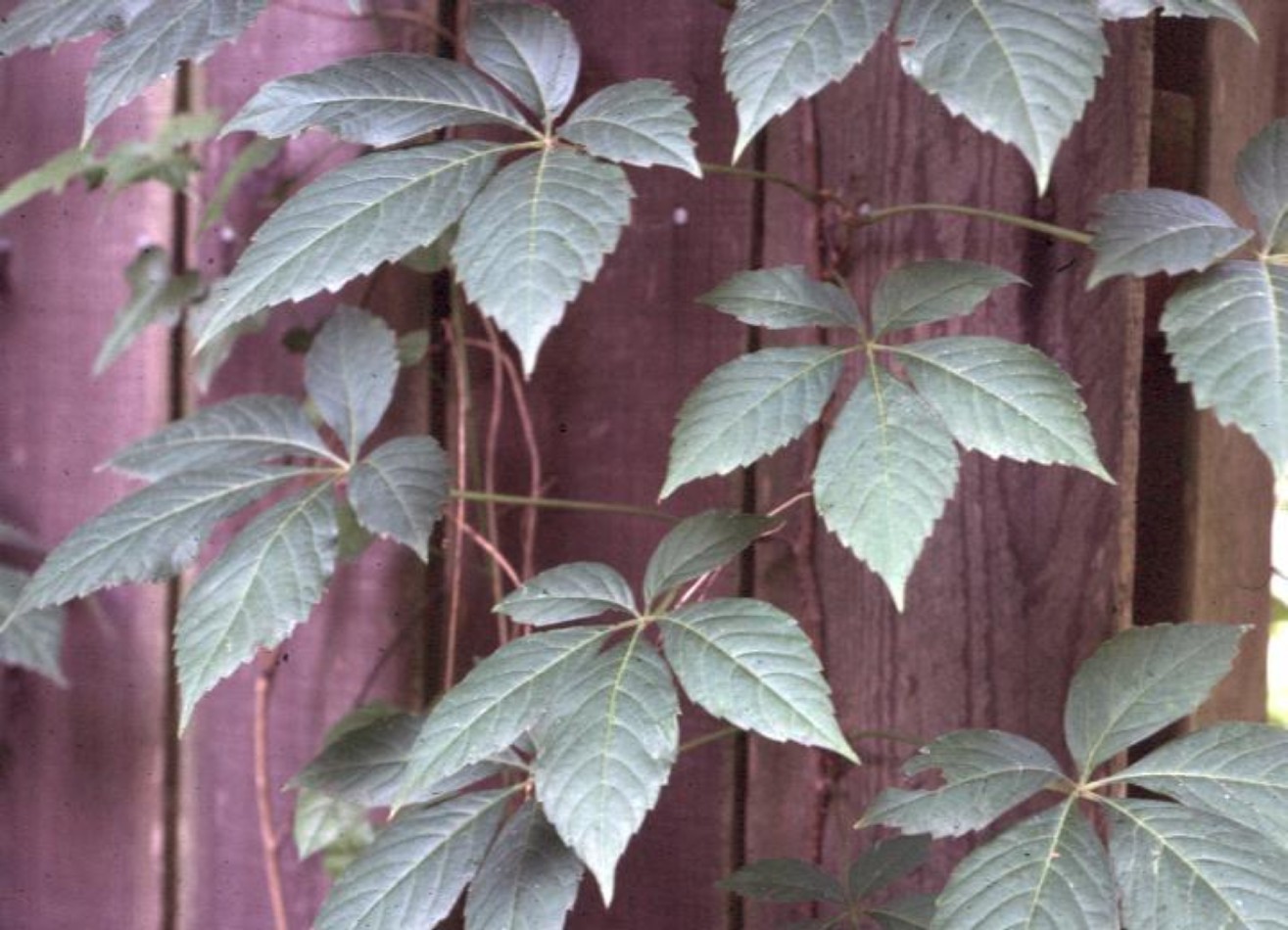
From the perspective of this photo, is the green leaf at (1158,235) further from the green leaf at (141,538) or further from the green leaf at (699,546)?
the green leaf at (141,538)

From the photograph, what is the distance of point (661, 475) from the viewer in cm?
108

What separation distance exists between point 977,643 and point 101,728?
871mm

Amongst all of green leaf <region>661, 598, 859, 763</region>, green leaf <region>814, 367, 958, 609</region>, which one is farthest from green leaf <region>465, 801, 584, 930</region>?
green leaf <region>814, 367, 958, 609</region>

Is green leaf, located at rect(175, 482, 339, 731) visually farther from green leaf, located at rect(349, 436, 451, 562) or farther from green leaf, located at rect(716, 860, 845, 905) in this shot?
green leaf, located at rect(716, 860, 845, 905)

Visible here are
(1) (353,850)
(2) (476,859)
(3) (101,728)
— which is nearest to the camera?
(2) (476,859)

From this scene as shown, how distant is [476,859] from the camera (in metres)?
0.76

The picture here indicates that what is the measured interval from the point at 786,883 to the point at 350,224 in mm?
471

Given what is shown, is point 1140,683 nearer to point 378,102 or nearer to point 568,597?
point 568,597

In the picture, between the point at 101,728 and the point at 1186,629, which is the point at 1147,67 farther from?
the point at 101,728

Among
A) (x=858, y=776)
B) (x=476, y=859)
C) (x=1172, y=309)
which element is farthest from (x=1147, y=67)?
(x=476, y=859)

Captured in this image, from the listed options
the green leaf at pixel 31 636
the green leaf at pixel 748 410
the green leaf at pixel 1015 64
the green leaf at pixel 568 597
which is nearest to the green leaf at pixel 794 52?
the green leaf at pixel 1015 64

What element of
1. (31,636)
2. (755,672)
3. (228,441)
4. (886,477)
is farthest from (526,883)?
(31,636)

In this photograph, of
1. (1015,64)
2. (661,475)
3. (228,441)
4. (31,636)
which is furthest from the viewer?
(31,636)

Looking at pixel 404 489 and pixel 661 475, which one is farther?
pixel 661 475
